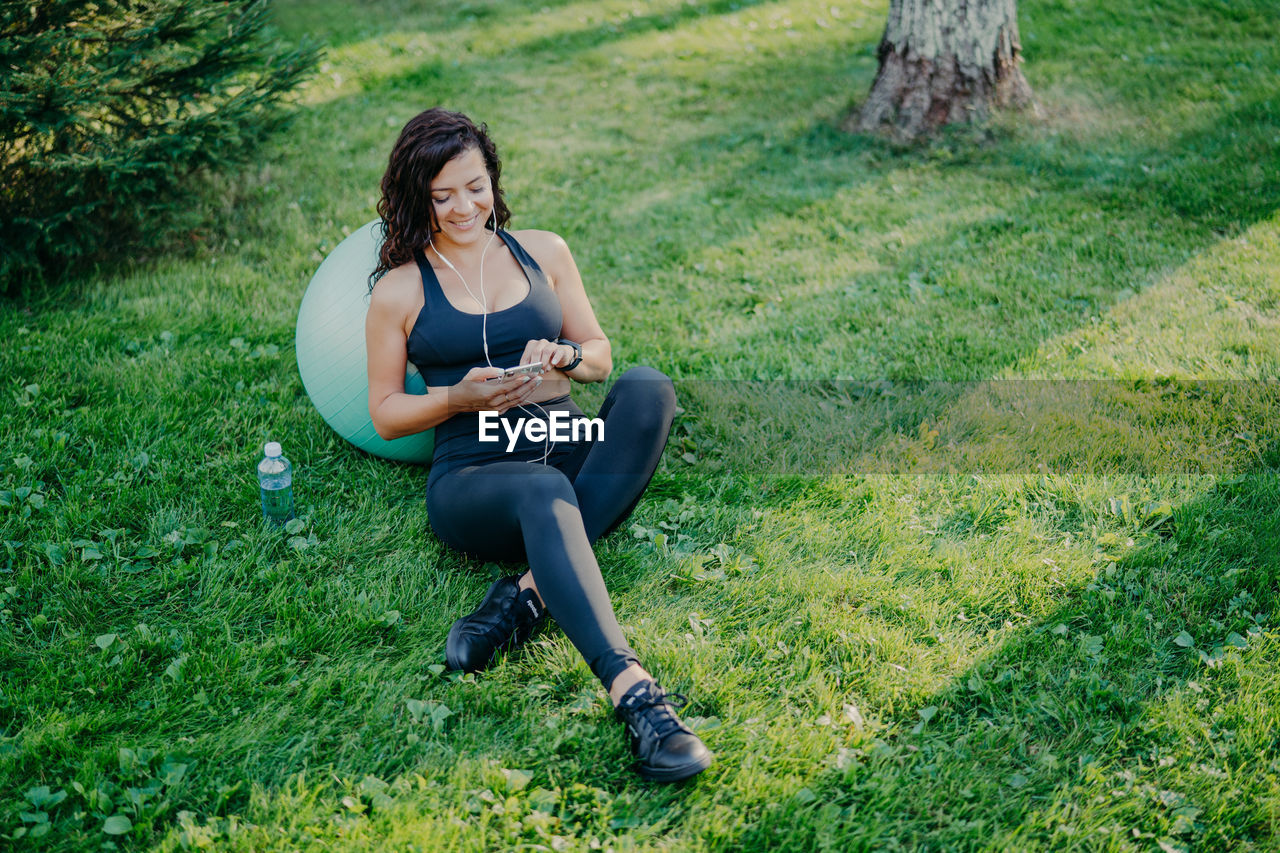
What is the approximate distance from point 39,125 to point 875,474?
15.9ft

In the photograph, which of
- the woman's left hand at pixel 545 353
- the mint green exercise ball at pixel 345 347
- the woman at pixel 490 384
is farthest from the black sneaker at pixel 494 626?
the mint green exercise ball at pixel 345 347

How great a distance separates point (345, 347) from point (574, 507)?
58.3 inches

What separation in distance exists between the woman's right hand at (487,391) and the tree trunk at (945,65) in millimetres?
5639

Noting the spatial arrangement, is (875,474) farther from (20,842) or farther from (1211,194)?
(1211,194)

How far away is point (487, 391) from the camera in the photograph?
3.42 metres

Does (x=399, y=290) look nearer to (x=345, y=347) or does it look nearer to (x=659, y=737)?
(x=345, y=347)

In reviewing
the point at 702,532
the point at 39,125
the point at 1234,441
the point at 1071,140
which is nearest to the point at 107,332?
the point at 39,125

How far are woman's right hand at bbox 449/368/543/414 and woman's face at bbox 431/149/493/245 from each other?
0.60 meters

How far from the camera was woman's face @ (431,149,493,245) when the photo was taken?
3535mm

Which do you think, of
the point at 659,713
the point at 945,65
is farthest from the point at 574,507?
the point at 945,65

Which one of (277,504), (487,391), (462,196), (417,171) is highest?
(417,171)

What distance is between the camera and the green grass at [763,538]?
2797 mm

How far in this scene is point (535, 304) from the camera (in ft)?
12.3

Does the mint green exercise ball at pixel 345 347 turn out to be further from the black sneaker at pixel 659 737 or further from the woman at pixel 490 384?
the black sneaker at pixel 659 737
